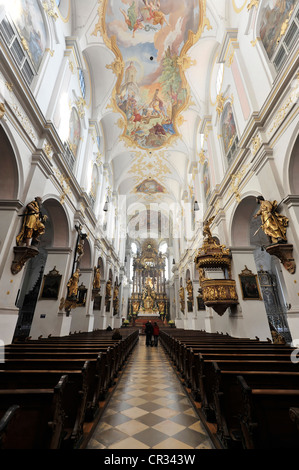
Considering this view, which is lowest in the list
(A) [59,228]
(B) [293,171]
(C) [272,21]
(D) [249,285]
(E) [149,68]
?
(D) [249,285]

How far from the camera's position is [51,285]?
7926 mm

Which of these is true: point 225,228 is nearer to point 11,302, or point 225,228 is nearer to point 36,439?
point 11,302

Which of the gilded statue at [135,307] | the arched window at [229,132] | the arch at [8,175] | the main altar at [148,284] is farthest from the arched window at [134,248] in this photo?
the arch at [8,175]

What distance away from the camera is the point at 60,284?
798 cm

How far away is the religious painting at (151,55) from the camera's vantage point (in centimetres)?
992

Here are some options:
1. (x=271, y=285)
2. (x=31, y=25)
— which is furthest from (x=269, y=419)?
(x=271, y=285)

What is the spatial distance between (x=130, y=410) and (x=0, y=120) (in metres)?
6.03

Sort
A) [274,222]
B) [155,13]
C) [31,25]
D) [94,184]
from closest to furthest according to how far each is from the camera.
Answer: [274,222], [31,25], [155,13], [94,184]

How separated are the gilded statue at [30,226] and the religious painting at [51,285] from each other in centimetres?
284

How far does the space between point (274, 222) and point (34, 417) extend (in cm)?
521

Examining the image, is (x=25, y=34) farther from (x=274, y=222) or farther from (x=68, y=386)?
(x=68, y=386)

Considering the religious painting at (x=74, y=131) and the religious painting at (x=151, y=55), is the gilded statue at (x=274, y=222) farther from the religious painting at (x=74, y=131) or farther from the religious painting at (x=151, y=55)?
the religious painting at (x=151, y=55)

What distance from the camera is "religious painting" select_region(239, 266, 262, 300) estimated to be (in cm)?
738

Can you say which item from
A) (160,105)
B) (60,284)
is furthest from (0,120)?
(160,105)
